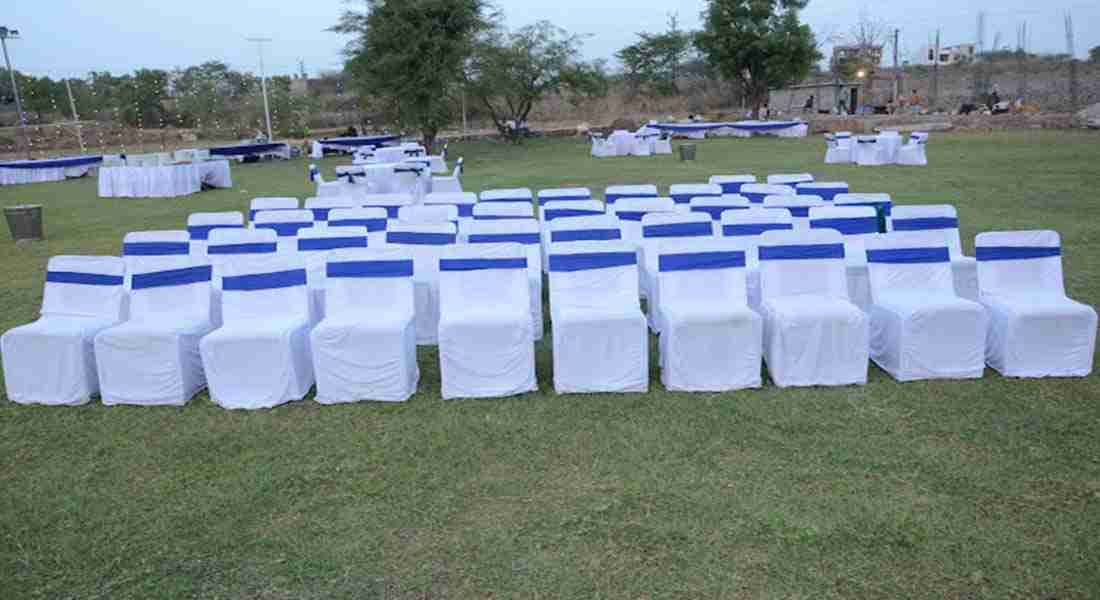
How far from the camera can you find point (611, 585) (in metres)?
3.15

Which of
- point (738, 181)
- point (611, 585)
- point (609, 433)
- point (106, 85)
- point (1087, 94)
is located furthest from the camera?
point (106, 85)

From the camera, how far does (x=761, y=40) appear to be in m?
40.6

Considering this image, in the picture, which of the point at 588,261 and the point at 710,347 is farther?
the point at 588,261

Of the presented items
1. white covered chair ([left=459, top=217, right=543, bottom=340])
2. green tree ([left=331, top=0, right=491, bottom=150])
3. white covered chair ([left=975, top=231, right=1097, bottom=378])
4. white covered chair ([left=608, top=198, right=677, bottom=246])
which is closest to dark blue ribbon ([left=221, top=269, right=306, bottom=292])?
white covered chair ([left=459, top=217, right=543, bottom=340])

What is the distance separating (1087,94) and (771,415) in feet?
136

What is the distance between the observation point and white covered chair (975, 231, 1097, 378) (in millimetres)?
5156

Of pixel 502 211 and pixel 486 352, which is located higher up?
pixel 502 211

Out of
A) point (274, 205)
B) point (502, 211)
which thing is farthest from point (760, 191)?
point (274, 205)

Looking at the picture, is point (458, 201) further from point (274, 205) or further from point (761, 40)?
point (761, 40)

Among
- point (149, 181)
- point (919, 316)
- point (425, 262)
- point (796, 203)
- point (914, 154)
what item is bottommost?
point (919, 316)

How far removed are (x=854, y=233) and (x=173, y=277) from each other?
553 centimetres

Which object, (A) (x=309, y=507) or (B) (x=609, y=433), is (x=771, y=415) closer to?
(B) (x=609, y=433)

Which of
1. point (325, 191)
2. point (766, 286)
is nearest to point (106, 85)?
point (325, 191)

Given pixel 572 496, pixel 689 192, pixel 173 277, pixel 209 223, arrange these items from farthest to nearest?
pixel 689 192 < pixel 209 223 < pixel 173 277 < pixel 572 496
